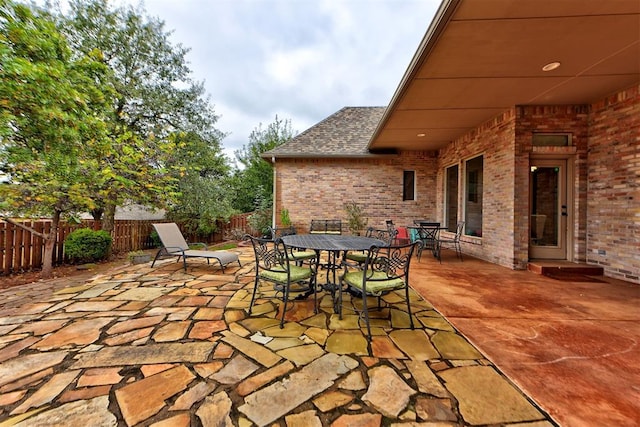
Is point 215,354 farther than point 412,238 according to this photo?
No

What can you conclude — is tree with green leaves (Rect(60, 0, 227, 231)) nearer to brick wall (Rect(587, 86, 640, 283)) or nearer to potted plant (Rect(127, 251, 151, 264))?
potted plant (Rect(127, 251, 151, 264))

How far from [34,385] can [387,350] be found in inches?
93.5

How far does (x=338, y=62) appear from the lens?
9992 mm

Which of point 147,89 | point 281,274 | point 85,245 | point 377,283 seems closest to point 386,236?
point 377,283

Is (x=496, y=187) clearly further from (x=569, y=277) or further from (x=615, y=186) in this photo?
(x=569, y=277)

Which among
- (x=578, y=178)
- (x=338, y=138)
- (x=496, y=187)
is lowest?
(x=496, y=187)

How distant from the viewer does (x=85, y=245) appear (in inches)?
204

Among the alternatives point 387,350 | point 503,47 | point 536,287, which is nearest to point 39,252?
point 387,350

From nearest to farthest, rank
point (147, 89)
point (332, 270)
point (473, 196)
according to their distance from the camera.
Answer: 1. point (332, 270)
2. point (473, 196)
3. point (147, 89)

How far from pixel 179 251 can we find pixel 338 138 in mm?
6373

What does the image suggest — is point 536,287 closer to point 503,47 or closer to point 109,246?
point 503,47

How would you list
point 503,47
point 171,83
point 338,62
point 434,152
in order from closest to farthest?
point 503,47, point 171,83, point 434,152, point 338,62

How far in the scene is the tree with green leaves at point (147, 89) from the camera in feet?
18.9

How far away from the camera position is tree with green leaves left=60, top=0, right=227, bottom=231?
5750 millimetres
